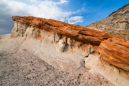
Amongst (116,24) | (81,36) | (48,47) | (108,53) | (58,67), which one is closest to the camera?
(108,53)

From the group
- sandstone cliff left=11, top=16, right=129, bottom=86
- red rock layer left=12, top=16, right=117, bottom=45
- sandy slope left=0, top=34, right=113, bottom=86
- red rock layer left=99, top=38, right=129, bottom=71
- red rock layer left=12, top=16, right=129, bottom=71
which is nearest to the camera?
sandy slope left=0, top=34, right=113, bottom=86

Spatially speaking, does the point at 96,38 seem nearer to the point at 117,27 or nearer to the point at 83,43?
the point at 83,43

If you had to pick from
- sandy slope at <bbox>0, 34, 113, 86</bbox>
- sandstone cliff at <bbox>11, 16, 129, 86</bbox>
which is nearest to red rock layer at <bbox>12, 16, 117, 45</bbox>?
sandstone cliff at <bbox>11, 16, 129, 86</bbox>

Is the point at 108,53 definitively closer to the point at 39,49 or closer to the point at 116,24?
the point at 39,49

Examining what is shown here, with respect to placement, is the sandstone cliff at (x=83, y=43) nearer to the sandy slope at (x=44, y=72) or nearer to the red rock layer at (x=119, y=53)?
the red rock layer at (x=119, y=53)

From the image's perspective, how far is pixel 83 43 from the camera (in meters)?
7.67

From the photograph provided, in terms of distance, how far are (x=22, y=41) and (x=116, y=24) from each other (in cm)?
2063

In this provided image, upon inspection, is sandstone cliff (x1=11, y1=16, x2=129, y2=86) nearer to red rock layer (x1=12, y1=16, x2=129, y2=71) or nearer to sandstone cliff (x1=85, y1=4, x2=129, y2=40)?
red rock layer (x1=12, y1=16, x2=129, y2=71)

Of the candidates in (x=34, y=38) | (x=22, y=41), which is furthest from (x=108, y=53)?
(x=22, y=41)

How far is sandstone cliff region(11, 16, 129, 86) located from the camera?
4531 millimetres

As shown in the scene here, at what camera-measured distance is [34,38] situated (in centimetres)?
806

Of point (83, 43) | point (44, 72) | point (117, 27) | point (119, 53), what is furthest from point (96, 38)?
point (117, 27)

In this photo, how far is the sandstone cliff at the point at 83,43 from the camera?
4531 millimetres

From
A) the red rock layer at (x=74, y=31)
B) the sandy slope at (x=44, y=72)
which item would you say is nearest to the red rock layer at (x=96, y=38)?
the red rock layer at (x=74, y=31)
